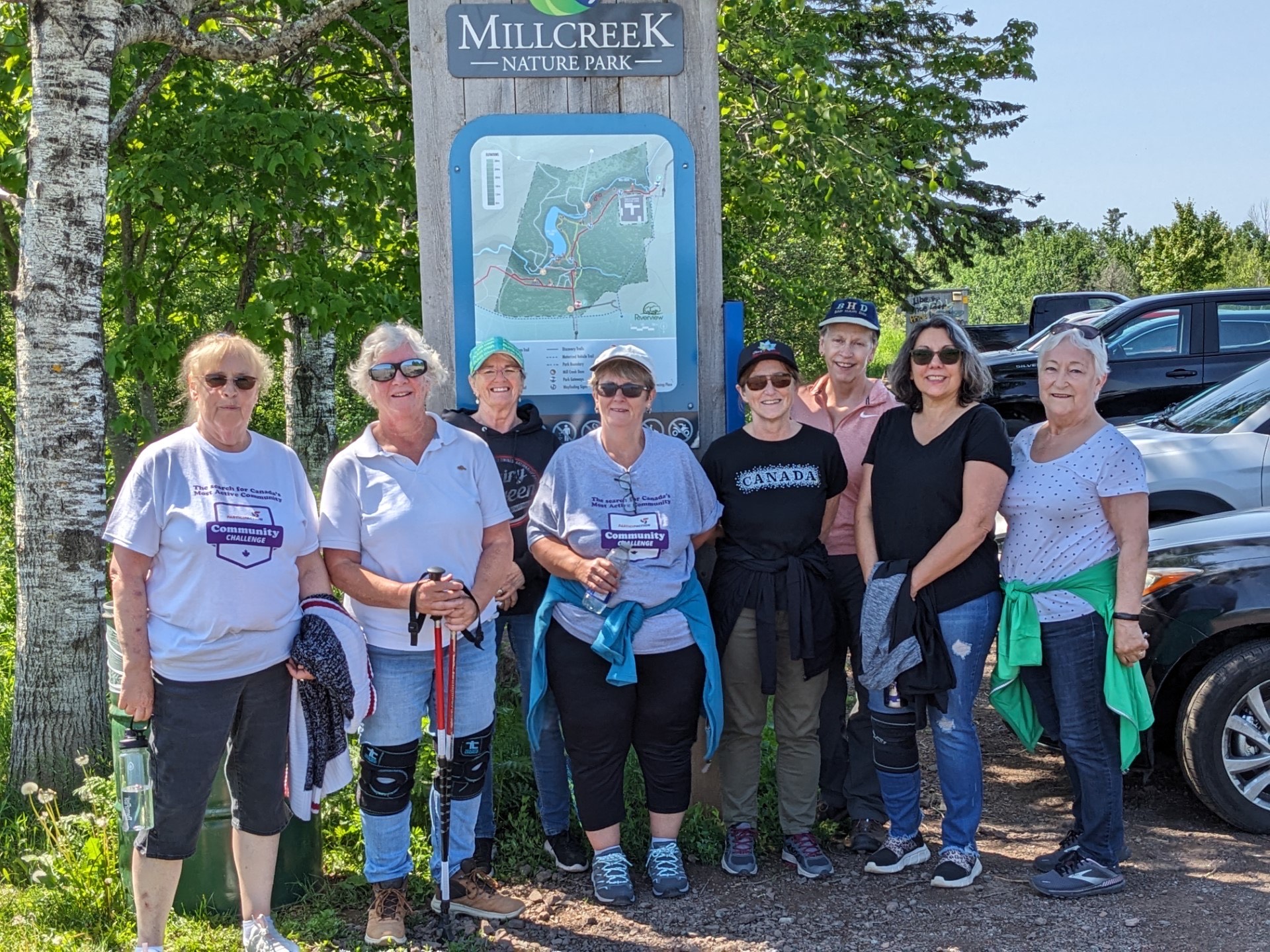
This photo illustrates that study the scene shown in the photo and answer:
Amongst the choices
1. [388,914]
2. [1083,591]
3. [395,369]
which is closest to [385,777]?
[388,914]

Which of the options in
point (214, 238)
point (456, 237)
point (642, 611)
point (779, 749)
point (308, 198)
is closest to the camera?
point (642, 611)

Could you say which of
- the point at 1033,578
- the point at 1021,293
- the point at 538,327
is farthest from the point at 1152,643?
the point at 1021,293

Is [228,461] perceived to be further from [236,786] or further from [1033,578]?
[1033,578]

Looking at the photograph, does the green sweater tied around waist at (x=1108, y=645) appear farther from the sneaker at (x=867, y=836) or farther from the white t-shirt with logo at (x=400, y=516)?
the white t-shirt with logo at (x=400, y=516)

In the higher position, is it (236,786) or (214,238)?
(214,238)

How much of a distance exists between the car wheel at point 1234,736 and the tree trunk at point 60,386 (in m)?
4.33

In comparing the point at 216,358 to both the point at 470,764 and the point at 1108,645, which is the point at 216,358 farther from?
the point at 1108,645

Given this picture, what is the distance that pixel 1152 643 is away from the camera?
4.54m

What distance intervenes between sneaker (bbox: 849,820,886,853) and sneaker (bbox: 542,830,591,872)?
39.0 inches

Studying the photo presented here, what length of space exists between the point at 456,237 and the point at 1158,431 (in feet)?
15.8

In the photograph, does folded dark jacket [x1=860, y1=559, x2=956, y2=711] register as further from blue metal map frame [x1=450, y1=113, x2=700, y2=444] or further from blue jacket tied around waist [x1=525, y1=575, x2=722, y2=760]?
blue metal map frame [x1=450, y1=113, x2=700, y2=444]

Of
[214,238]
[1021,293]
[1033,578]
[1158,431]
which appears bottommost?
[1033,578]

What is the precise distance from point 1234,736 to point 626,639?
2348 millimetres

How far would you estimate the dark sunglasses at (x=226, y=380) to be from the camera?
333 centimetres
